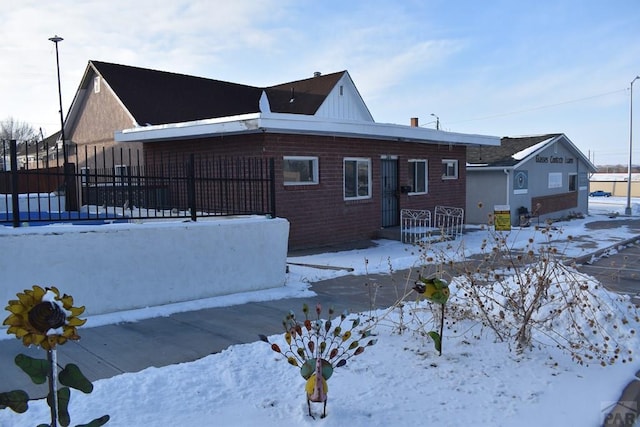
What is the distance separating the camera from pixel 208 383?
4285 millimetres

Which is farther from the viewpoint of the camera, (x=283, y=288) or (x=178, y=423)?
(x=283, y=288)

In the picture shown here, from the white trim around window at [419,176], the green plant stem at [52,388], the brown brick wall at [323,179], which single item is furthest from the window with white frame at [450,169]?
the green plant stem at [52,388]

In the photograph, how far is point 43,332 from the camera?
2.63 m

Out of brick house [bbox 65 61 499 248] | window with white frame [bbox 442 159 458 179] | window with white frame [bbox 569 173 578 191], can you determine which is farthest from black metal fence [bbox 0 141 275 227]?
window with white frame [bbox 569 173 578 191]

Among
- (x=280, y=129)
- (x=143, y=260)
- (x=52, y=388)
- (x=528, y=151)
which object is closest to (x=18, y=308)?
(x=52, y=388)

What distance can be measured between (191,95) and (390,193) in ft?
28.3

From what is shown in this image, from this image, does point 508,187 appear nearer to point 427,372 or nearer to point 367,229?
point 367,229

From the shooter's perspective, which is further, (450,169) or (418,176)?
(450,169)

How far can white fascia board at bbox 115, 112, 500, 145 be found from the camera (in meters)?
11.2

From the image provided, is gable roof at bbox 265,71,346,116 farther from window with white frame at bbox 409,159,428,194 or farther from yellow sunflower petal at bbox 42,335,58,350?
yellow sunflower petal at bbox 42,335,58,350

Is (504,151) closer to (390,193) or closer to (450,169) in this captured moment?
(450,169)

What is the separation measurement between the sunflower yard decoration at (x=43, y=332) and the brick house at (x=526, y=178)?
18.1 m

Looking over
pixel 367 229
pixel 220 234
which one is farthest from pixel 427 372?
pixel 367 229

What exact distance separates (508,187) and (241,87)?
459 inches
